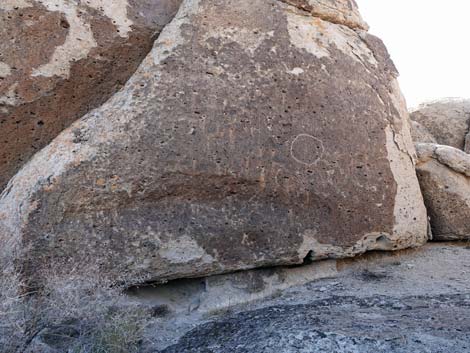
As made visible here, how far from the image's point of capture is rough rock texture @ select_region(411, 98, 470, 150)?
221 inches

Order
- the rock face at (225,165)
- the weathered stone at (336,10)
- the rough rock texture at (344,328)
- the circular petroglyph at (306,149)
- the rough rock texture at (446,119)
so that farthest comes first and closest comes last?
the rough rock texture at (446,119) < the weathered stone at (336,10) < the circular petroglyph at (306,149) < the rock face at (225,165) < the rough rock texture at (344,328)

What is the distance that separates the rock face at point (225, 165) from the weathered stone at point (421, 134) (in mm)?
1669

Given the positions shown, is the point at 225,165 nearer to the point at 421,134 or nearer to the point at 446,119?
the point at 421,134

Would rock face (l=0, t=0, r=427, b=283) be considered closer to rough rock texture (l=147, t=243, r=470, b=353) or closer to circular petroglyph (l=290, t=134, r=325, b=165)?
circular petroglyph (l=290, t=134, r=325, b=165)

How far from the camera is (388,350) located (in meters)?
2.20

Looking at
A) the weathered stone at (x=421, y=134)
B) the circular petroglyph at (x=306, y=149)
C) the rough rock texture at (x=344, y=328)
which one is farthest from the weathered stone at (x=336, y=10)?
the rough rock texture at (x=344, y=328)

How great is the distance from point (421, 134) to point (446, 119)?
0.49 meters

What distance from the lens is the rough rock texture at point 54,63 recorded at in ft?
10.2

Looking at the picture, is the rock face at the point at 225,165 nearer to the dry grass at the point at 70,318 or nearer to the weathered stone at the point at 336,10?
the weathered stone at the point at 336,10

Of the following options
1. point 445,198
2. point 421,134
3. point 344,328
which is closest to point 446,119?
point 421,134

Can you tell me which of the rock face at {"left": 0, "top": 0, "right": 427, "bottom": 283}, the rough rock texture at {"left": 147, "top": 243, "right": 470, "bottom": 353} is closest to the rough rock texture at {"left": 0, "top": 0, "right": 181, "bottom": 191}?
the rock face at {"left": 0, "top": 0, "right": 427, "bottom": 283}

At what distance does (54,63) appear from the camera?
10.5ft

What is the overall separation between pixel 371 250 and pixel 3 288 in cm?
252

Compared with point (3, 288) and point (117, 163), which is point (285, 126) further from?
point (3, 288)
